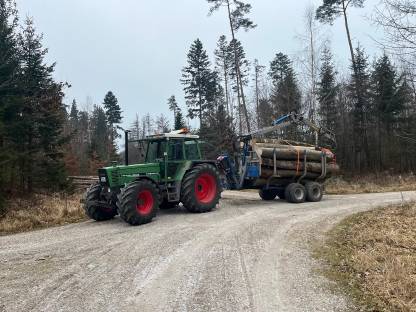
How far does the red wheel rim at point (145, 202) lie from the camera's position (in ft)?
36.6

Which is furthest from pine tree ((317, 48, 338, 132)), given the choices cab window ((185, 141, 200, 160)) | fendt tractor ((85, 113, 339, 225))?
cab window ((185, 141, 200, 160))

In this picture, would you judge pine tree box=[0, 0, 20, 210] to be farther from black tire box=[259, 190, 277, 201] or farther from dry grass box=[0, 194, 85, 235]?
black tire box=[259, 190, 277, 201]

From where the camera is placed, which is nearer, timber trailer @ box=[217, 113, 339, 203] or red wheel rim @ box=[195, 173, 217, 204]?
red wheel rim @ box=[195, 173, 217, 204]

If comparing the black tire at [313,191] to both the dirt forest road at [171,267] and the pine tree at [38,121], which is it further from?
the pine tree at [38,121]

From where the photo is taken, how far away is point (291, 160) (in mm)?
15586

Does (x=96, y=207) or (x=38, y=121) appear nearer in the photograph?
(x=96, y=207)

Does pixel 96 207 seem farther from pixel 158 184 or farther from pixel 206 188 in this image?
pixel 206 188

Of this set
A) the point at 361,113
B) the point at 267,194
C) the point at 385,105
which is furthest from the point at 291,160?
the point at 385,105

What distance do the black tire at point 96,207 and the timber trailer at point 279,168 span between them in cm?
434

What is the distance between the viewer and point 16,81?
18.1 metres

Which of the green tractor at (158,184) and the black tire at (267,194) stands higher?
the green tractor at (158,184)

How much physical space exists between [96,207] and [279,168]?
21.9 feet

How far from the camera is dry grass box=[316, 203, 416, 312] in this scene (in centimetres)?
552

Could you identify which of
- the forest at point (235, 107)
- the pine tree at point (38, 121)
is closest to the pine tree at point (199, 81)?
the forest at point (235, 107)
